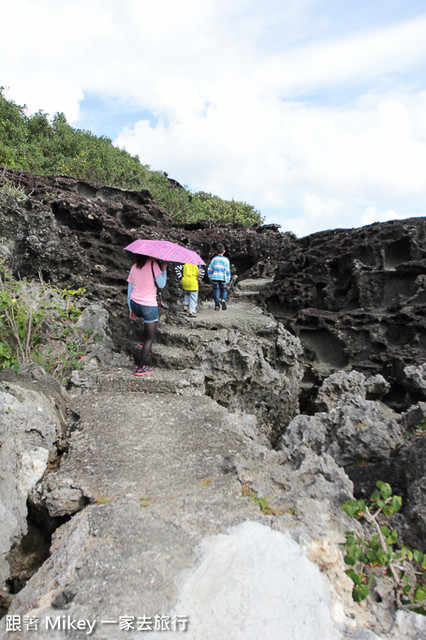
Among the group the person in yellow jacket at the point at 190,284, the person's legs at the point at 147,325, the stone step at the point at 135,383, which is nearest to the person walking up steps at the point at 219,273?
the person in yellow jacket at the point at 190,284

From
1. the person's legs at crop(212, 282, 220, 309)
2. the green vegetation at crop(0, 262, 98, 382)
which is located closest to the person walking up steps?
the person's legs at crop(212, 282, 220, 309)

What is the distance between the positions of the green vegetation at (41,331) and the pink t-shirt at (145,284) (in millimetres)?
1299

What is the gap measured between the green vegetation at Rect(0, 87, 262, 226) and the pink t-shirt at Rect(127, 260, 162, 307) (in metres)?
9.62

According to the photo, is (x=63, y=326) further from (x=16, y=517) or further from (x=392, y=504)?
(x=392, y=504)

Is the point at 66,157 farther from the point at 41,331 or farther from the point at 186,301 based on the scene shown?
the point at 41,331

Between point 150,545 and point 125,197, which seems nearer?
point 150,545

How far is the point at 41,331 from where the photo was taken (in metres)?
5.39

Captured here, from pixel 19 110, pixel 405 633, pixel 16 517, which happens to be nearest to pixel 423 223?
pixel 405 633

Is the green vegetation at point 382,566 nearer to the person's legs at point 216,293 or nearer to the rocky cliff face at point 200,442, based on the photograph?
the rocky cliff face at point 200,442

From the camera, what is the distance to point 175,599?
5.69 ft

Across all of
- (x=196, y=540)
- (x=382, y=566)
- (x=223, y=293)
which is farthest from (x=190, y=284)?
(x=382, y=566)

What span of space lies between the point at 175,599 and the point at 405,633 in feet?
3.48

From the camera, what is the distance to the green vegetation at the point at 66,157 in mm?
13812

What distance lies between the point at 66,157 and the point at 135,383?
14090mm
